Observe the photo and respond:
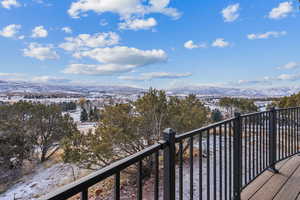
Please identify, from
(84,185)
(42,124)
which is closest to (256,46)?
(42,124)

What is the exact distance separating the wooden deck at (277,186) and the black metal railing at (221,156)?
10 centimetres

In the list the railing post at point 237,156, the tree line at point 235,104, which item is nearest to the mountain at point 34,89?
the tree line at point 235,104

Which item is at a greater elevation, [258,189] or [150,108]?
[150,108]

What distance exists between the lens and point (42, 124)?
11203mm

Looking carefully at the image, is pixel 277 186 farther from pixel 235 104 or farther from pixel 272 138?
pixel 235 104

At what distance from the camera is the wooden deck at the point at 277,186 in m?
2.03

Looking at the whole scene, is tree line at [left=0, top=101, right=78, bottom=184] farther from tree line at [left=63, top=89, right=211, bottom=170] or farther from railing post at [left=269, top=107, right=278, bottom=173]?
railing post at [left=269, top=107, right=278, bottom=173]

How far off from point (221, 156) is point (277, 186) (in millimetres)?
1141

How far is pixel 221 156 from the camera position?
167 centimetres

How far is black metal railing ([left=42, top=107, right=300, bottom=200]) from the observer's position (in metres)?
0.82

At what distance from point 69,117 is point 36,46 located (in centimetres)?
1727

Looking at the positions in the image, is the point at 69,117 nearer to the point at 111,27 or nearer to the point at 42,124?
the point at 42,124

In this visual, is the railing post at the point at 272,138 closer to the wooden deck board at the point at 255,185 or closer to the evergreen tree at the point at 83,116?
the wooden deck board at the point at 255,185

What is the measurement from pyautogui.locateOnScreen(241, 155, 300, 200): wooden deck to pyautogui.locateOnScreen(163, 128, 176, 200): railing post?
1.30 m
